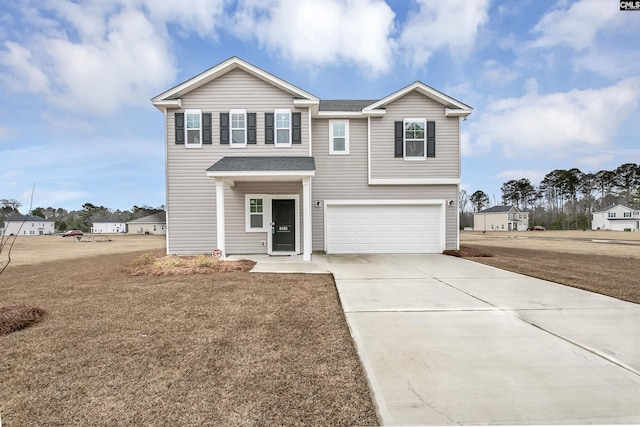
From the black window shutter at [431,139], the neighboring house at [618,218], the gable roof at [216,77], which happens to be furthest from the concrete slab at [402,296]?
the neighboring house at [618,218]

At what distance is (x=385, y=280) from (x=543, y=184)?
72.6 m

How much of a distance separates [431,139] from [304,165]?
19.6ft

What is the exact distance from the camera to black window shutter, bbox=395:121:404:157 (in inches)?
523

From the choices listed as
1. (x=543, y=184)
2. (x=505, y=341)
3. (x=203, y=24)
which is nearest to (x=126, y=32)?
(x=203, y=24)

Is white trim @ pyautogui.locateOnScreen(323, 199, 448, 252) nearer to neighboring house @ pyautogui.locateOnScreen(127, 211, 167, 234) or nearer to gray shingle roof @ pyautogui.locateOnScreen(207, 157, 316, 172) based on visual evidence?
gray shingle roof @ pyautogui.locateOnScreen(207, 157, 316, 172)

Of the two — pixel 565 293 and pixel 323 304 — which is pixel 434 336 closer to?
pixel 323 304

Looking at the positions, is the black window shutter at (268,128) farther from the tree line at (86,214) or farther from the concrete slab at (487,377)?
the tree line at (86,214)

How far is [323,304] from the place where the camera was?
5777mm

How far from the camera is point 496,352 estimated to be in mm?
3818

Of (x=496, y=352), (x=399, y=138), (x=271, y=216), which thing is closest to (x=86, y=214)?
(x=271, y=216)

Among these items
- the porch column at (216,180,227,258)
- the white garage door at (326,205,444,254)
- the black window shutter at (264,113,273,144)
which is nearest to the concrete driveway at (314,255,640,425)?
the porch column at (216,180,227,258)

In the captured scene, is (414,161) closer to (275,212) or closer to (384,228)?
(384,228)

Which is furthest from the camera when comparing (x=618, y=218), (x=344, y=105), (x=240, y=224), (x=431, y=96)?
(x=618, y=218)

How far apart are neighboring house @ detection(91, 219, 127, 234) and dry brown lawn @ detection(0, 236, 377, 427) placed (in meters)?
72.9
